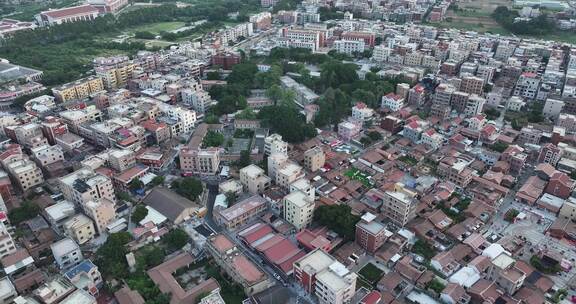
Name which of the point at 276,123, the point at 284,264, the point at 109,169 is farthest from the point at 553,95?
the point at 109,169

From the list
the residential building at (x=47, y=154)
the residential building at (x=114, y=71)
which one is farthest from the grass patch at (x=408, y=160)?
the residential building at (x=114, y=71)

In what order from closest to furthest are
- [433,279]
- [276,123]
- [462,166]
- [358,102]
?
[433,279] → [462,166] → [276,123] → [358,102]

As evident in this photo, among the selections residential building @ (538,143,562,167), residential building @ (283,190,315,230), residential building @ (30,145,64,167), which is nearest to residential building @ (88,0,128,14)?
residential building @ (30,145,64,167)

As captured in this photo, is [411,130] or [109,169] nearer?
[109,169]

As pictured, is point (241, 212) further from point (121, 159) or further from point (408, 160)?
point (408, 160)

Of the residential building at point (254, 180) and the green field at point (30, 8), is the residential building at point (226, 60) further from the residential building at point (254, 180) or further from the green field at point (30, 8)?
the green field at point (30, 8)

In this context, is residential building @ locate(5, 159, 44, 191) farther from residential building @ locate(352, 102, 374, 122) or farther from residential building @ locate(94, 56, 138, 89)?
residential building @ locate(352, 102, 374, 122)

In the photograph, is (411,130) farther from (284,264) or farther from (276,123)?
(284,264)
